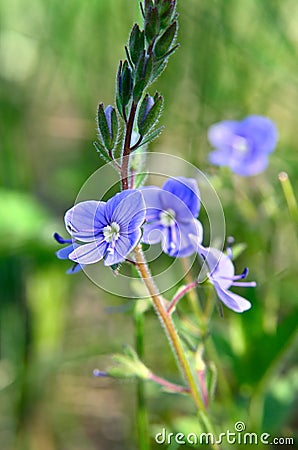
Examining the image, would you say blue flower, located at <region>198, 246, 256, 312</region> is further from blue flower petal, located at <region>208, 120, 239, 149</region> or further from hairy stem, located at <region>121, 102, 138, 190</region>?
blue flower petal, located at <region>208, 120, 239, 149</region>

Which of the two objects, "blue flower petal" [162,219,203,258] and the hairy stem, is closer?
the hairy stem

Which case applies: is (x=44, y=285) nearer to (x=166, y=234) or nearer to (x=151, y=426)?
(x=151, y=426)

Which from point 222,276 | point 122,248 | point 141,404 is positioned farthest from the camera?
point 141,404

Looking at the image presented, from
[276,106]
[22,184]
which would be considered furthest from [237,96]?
[22,184]

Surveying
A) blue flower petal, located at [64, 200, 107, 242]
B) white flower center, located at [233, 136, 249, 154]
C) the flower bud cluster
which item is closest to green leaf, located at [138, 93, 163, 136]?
the flower bud cluster

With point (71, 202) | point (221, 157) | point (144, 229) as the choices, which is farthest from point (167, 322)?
point (71, 202)

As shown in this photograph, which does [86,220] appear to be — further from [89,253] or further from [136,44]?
[136,44]

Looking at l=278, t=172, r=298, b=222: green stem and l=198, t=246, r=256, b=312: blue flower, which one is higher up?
l=278, t=172, r=298, b=222: green stem
